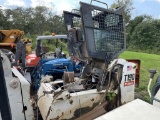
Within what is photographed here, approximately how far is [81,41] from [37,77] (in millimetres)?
2406

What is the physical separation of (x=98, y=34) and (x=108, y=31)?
22 centimetres

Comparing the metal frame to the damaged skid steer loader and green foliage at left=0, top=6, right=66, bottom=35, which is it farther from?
green foliage at left=0, top=6, right=66, bottom=35

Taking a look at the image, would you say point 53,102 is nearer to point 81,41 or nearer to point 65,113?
point 65,113

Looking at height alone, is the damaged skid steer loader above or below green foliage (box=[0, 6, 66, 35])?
below

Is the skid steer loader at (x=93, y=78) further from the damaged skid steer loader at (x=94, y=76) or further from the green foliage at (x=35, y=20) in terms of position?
the green foliage at (x=35, y=20)

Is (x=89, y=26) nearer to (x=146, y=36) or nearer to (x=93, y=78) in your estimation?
(x=93, y=78)

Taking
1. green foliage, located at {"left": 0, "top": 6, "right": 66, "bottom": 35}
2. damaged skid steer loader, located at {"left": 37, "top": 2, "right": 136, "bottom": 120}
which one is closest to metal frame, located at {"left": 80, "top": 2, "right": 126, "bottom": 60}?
damaged skid steer loader, located at {"left": 37, "top": 2, "right": 136, "bottom": 120}

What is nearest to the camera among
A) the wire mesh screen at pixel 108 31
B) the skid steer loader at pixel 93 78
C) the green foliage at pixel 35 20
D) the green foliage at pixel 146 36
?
the skid steer loader at pixel 93 78

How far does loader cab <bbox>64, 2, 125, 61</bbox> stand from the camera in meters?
3.75

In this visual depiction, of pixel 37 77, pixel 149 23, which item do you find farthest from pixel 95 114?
pixel 149 23

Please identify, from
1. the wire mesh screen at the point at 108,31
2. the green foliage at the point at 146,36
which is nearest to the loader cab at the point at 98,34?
the wire mesh screen at the point at 108,31

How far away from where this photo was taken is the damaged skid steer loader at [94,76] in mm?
3521

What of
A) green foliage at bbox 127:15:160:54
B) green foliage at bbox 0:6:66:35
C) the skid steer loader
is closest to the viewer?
the skid steer loader

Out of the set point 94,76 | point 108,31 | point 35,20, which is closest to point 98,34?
point 108,31
